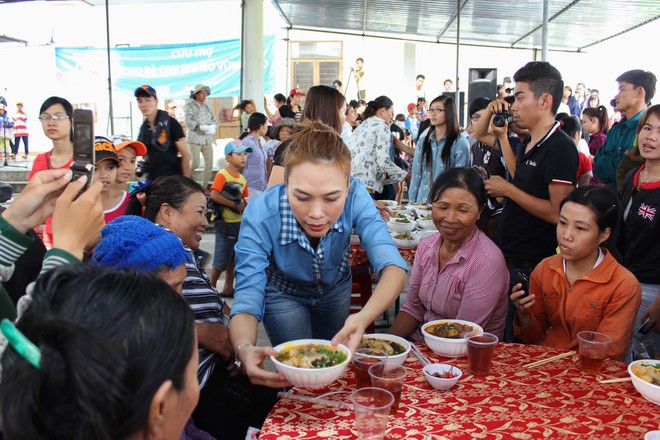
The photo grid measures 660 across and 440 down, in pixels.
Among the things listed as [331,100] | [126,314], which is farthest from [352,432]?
[331,100]

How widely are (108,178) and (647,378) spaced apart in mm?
2813

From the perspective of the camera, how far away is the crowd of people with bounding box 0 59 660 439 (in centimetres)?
78

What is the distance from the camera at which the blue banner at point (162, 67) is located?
846 cm

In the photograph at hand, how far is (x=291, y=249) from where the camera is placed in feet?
6.49

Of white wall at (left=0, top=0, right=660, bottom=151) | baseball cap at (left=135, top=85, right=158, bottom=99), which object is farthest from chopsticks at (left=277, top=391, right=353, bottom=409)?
white wall at (left=0, top=0, right=660, bottom=151)

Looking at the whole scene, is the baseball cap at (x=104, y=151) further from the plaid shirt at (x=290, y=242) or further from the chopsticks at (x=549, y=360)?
the chopsticks at (x=549, y=360)

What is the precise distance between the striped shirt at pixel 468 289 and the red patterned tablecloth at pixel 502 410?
493 millimetres

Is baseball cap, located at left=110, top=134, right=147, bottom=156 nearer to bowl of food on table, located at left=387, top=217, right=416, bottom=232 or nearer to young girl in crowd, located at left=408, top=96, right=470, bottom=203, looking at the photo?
bowl of food on table, located at left=387, top=217, right=416, bottom=232

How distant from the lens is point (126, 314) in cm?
83

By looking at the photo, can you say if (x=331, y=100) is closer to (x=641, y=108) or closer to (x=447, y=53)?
(x=641, y=108)

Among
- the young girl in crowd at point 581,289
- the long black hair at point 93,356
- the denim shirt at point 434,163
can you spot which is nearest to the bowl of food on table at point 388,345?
the young girl in crowd at point 581,289

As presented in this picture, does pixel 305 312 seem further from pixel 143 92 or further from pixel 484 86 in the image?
pixel 484 86

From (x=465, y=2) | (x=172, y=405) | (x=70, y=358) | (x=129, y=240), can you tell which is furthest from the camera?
(x=465, y=2)

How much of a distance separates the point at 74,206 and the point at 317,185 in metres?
0.75
